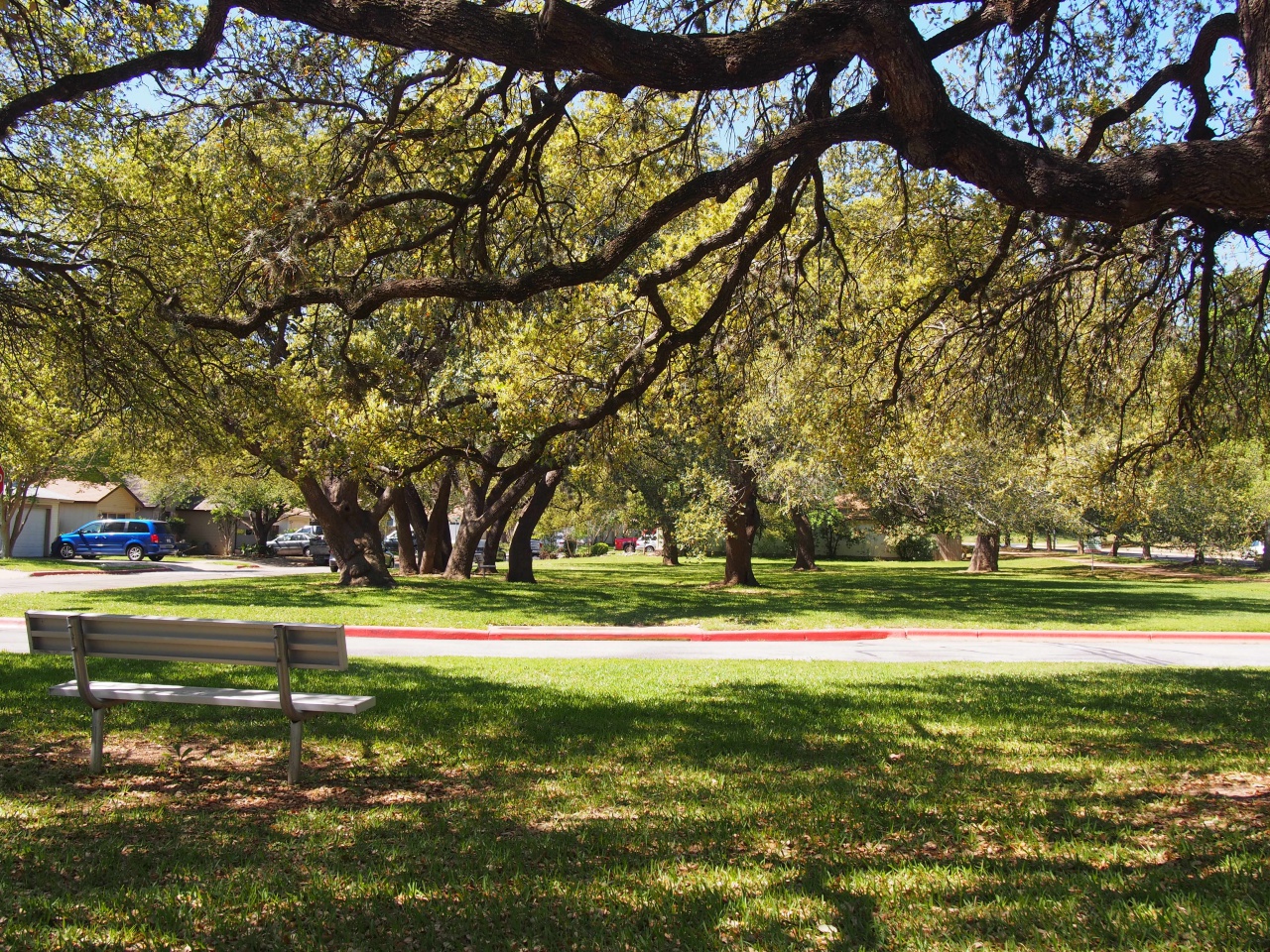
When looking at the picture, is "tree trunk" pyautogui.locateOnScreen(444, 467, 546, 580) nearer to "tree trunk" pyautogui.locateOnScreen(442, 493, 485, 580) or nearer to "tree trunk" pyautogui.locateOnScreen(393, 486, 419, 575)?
"tree trunk" pyautogui.locateOnScreen(442, 493, 485, 580)

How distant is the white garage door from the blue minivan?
176 inches

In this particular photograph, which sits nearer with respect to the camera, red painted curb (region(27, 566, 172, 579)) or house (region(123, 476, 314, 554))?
red painted curb (region(27, 566, 172, 579))

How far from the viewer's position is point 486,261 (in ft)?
27.2

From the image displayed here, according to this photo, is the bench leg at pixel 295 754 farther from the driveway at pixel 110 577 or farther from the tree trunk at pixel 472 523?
the tree trunk at pixel 472 523

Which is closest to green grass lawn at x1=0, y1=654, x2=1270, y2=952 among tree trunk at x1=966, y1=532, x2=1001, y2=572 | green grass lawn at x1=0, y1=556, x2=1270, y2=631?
green grass lawn at x1=0, y1=556, x2=1270, y2=631

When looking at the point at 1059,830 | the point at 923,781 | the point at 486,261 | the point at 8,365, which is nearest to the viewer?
the point at 1059,830

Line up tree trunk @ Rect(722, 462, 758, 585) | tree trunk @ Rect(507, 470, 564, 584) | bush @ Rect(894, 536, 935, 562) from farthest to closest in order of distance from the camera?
bush @ Rect(894, 536, 935, 562) < tree trunk @ Rect(507, 470, 564, 584) < tree trunk @ Rect(722, 462, 758, 585)

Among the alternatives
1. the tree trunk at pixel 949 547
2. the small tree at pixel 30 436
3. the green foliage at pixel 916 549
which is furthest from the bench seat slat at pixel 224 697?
the tree trunk at pixel 949 547

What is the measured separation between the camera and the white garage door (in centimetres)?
4691

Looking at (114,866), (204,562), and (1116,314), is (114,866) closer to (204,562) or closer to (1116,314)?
(1116,314)

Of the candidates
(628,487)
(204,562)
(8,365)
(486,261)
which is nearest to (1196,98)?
(486,261)

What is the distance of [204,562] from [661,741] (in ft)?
140

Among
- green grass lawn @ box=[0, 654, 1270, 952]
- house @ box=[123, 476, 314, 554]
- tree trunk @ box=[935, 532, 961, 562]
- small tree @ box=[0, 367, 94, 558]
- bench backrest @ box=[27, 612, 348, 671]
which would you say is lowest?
tree trunk @ box=[935, 532, 961, 562]

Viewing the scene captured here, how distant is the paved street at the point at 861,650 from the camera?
41.4ft
